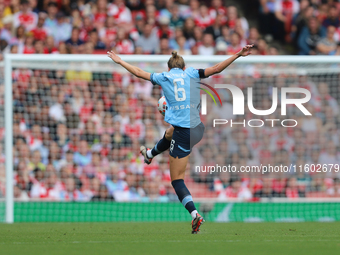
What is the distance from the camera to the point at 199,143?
12.1m

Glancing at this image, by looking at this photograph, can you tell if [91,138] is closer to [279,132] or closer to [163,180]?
[163,180]

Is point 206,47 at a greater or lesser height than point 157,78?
greater

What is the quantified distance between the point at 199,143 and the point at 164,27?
4659mm

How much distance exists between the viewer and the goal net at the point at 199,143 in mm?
11859

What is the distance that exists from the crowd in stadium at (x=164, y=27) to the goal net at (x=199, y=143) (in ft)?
7.73

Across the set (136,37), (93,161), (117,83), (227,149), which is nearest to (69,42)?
(136,37)

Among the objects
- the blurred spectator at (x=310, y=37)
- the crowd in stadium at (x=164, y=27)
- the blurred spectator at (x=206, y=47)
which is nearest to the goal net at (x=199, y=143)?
the crowd in stadium at (x=164, y=27)

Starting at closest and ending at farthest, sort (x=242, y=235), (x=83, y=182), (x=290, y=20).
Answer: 1. (x=242, y=235)
2. (x=83, y=182)
3. (x=290, y=20)

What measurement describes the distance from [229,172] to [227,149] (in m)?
0.50

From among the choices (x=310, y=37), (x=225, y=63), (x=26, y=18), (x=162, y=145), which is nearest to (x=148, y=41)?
(x=26, y=18)

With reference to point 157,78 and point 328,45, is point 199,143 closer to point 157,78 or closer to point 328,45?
point 157,78

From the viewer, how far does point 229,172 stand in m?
12.0

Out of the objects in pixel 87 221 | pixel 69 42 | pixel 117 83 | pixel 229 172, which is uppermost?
pixel 69 42

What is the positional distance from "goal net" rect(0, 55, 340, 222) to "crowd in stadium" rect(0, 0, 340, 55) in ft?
7.73
